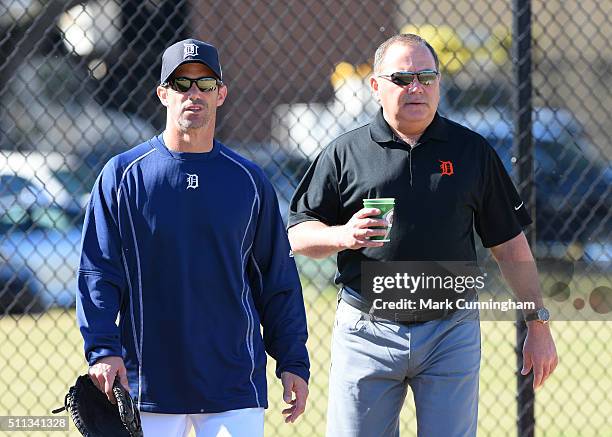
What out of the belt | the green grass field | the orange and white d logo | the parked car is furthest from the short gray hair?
the parked car

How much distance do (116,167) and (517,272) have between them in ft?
5.58

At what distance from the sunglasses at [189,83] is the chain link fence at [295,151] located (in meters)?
2.21

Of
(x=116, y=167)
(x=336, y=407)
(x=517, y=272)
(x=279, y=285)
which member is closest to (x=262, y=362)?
(x=279, y=285)

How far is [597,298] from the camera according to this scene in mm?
6656

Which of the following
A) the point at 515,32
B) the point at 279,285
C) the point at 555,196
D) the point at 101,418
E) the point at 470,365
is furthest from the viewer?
the point at 555,196

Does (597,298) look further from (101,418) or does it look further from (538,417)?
(101,418)

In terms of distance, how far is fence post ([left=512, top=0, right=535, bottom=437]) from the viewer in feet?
17.9

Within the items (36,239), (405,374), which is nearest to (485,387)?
(405,374)

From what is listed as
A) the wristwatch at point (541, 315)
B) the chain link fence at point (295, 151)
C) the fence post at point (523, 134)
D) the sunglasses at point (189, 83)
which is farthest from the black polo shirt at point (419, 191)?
the chain link fence at point (295, 151)

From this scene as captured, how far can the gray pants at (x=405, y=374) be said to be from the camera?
13.1ft

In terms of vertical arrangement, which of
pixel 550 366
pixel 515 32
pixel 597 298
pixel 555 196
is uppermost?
pixel 555 196

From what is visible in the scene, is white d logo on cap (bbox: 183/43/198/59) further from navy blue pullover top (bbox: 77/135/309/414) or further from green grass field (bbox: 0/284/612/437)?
green grass field (bbox: 0/284/612/437)

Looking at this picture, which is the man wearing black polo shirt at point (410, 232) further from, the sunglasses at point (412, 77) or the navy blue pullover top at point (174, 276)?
the navy blue pullover top at point (174, 276)

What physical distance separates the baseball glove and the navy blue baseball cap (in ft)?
3.61
